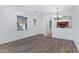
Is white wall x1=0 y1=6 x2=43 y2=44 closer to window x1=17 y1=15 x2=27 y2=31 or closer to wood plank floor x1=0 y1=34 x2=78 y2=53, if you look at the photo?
window x1=17 y1=15 x2=27 y2=31

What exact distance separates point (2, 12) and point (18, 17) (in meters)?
2.25

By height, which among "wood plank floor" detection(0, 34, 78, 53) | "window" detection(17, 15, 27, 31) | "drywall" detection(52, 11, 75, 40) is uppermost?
"window" detection(17, 15, 27, 31)

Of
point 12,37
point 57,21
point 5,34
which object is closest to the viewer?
point 5,34

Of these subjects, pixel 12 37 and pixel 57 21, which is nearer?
pixel 12 37

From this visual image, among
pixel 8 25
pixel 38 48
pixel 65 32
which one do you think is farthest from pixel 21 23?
pixel 38 48

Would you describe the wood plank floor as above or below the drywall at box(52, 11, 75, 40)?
below

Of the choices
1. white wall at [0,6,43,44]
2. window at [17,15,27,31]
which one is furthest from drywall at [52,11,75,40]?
white wall at [0,6,43,44]

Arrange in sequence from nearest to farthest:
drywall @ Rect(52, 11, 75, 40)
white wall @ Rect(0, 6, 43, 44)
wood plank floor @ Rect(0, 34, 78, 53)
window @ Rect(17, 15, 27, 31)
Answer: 1. wood plank floor @ Rect(0, 34, 78, 53)
2. white wall @ Rect(0, 6, 43, 44)
3. drywall @ Rect(52, 11, 75, 40)
4. window @ Rect(17, 15, 27, 31)

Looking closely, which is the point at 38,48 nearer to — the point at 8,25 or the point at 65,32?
the point at 8,25

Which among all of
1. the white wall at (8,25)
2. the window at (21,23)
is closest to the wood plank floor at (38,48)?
the white wall at (8,25)

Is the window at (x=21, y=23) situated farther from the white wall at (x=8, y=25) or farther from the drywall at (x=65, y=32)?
the drywall at (x=65, y=32)
